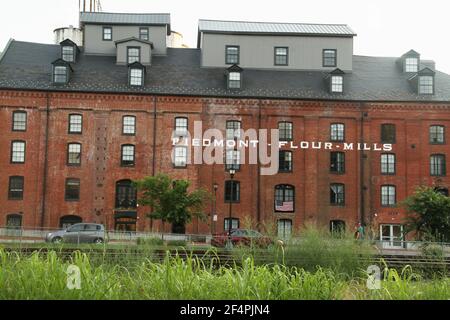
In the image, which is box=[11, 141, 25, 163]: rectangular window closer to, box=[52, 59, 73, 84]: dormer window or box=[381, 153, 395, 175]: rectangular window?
box=[52, 59, 73, 84]: dormer window

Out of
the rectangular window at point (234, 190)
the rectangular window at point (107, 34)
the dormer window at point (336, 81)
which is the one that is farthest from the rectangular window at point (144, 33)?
the dormer window at point (336, 81)

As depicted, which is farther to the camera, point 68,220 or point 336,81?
point 336,81

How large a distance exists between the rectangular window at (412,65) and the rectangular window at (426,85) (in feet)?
8.08

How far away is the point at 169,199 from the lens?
36.7 metres

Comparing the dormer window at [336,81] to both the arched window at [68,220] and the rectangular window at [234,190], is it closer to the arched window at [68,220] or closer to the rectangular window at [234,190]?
the rectangular window at [234,190]

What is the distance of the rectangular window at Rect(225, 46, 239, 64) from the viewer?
46.3m

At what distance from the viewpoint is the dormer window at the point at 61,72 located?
42.0 metres

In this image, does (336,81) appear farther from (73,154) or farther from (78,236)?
(78,236)

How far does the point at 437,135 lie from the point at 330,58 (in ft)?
31.8

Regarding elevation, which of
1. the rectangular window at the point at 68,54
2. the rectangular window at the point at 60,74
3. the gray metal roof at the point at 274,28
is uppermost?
the gray metal roof at the point at 274,28

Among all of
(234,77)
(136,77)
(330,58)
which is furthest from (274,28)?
(136,77)

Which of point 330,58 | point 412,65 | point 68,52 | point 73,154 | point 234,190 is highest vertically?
point 330,58

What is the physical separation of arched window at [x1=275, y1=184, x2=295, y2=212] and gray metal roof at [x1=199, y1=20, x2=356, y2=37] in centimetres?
1210

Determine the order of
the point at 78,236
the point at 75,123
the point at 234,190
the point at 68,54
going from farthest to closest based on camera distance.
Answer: the point at 68,54 → the point at 234,190 → the point at 75,123 → the point at 78,236
